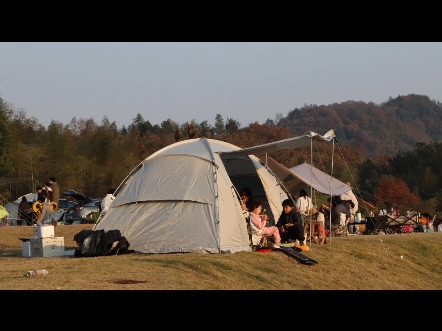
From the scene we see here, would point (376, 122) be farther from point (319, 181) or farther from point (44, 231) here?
point (44, 231)

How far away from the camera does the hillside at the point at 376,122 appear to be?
8669 cm

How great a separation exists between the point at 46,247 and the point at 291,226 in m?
4.18

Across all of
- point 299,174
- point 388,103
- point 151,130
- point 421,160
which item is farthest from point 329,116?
point 299,174

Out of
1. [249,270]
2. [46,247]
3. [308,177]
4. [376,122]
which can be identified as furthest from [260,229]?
[376,122]

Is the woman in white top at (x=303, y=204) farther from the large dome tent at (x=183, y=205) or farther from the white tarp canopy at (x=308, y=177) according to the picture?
the white tarp canopy at (x=308, y=177)

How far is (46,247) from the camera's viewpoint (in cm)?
1210

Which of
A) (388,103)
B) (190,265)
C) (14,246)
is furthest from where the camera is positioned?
(388,103)

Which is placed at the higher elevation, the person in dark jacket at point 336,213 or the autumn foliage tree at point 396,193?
the autumn foliage tree at point 396,193

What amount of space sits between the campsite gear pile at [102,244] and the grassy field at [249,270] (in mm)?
306

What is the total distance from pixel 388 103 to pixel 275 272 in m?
96.7

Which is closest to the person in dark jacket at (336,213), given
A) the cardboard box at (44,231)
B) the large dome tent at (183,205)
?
the large dome tent at (183,205)

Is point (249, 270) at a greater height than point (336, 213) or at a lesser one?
lesser
